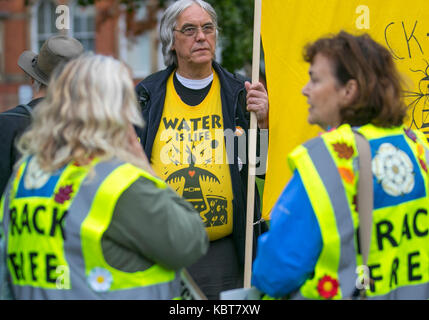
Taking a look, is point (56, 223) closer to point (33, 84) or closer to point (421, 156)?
point (421, 156)

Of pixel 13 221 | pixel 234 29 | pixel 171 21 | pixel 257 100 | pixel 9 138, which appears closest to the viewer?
pixel 13 221

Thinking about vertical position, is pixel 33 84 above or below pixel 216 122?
above

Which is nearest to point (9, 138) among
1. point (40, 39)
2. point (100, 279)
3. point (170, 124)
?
point (170, 124)

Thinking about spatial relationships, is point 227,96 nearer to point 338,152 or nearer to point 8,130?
point 8,130

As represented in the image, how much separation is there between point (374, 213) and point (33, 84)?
2176 millimetres

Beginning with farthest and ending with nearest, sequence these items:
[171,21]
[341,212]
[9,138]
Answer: [171,21]
[9,138]
[341,212]

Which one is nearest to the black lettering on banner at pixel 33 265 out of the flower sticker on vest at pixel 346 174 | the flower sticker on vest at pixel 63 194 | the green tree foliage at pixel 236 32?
the flower sticker on vest at pixel 63 194

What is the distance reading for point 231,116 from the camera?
3.34 metres

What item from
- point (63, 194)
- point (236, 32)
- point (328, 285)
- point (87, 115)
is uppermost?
point (236, 32)

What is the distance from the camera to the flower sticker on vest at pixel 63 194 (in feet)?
6.36

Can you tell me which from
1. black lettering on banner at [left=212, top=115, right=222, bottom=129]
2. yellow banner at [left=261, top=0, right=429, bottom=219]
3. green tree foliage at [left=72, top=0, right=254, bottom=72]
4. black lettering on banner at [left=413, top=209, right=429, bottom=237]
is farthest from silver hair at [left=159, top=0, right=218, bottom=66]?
green tree foliage at [left=72, top=0, right=254, bottom=72]

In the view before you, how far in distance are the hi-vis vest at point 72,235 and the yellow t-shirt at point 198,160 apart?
Result: 1166 mm

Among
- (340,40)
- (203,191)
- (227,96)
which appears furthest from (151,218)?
(227,96)

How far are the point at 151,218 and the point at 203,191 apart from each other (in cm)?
133
